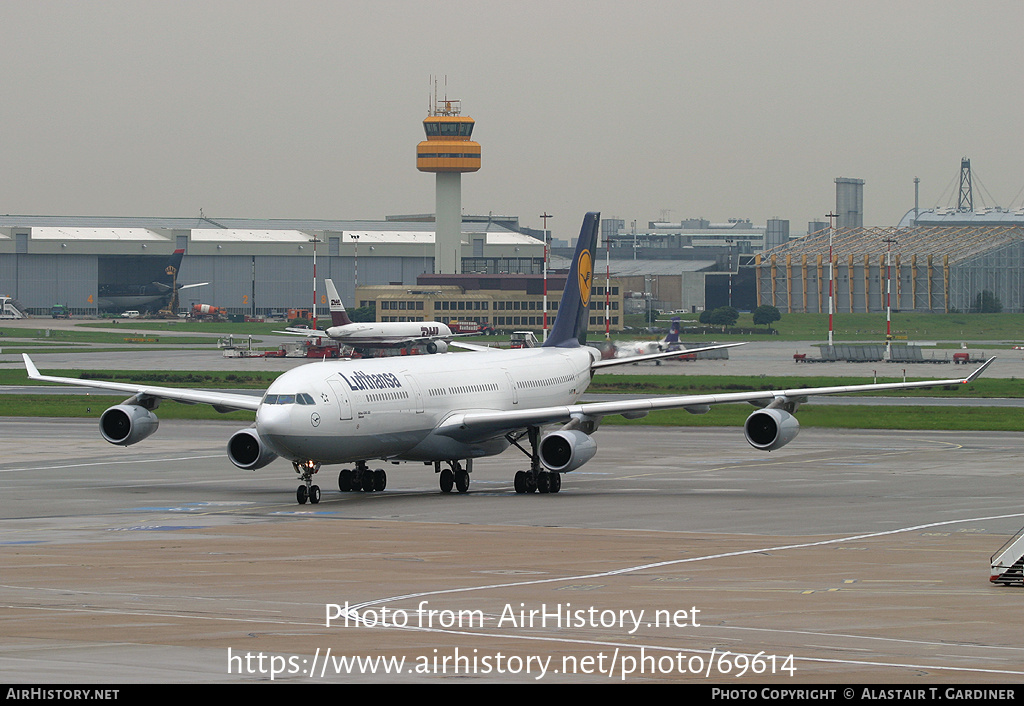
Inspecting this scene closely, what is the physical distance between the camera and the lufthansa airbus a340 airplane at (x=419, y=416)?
38.7 m

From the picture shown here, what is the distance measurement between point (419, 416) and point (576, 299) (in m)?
14.3

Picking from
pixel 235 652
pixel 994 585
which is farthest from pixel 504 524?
pixel 235 652

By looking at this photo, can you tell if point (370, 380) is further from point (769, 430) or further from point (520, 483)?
point (769, 430)

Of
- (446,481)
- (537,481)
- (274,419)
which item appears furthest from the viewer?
(446,481)

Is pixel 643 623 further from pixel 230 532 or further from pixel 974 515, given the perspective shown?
pixel 974 515

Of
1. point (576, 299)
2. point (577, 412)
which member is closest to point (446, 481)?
point (577, 412)

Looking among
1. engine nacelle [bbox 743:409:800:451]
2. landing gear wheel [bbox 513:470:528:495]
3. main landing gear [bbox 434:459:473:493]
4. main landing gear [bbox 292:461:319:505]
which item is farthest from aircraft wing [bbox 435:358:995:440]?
main landing gear [bbox 292:461:319:505]

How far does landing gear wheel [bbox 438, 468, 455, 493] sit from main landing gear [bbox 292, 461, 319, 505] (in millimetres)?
4976

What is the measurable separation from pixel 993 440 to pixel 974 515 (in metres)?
25.9

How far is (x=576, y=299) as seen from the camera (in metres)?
54.8

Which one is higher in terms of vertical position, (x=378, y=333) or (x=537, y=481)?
(x=378, y=333)

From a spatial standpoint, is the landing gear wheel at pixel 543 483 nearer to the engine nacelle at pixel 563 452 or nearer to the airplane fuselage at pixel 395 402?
the engine nacelle at pixel 563 452

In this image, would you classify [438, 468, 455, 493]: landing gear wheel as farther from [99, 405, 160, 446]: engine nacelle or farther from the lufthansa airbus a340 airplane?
[99, 405, 160, 446]: engine nacelle

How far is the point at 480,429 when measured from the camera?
43.5 metres
